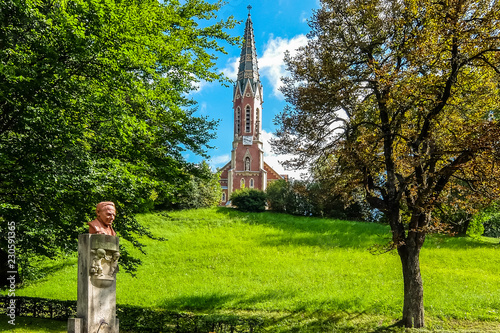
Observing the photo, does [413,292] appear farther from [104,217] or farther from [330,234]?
[330,234]

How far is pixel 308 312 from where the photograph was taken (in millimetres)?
13695

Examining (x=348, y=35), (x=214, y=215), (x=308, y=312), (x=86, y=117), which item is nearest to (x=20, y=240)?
(x=86, y=117)

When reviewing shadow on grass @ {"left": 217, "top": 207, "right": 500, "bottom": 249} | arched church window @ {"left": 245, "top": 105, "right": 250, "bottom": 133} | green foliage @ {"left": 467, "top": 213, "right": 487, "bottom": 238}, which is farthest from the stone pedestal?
arched church window @ {"left": 245, "top": 105, "right": 250, "bottom": 133}

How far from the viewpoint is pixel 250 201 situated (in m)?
33.4

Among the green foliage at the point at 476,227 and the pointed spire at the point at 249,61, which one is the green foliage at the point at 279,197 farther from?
the pointed spire at the point at 249,61

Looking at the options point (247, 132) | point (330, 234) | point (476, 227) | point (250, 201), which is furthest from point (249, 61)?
point (476, 227)

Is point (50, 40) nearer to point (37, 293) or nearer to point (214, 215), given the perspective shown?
point (37, 293)

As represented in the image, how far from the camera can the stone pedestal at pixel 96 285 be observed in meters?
6.14

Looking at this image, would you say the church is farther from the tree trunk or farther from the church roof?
the tree trunk

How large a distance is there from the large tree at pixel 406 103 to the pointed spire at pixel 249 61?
167 feet

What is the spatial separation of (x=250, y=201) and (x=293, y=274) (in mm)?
15732

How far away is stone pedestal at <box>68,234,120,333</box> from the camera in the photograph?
614 centimetres

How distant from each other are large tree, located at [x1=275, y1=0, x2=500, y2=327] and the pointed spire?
50.8m

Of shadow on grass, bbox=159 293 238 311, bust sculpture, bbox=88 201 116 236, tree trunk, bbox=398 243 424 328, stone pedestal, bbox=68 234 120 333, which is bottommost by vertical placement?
shadow on grass, bbox=159 293 238 311
